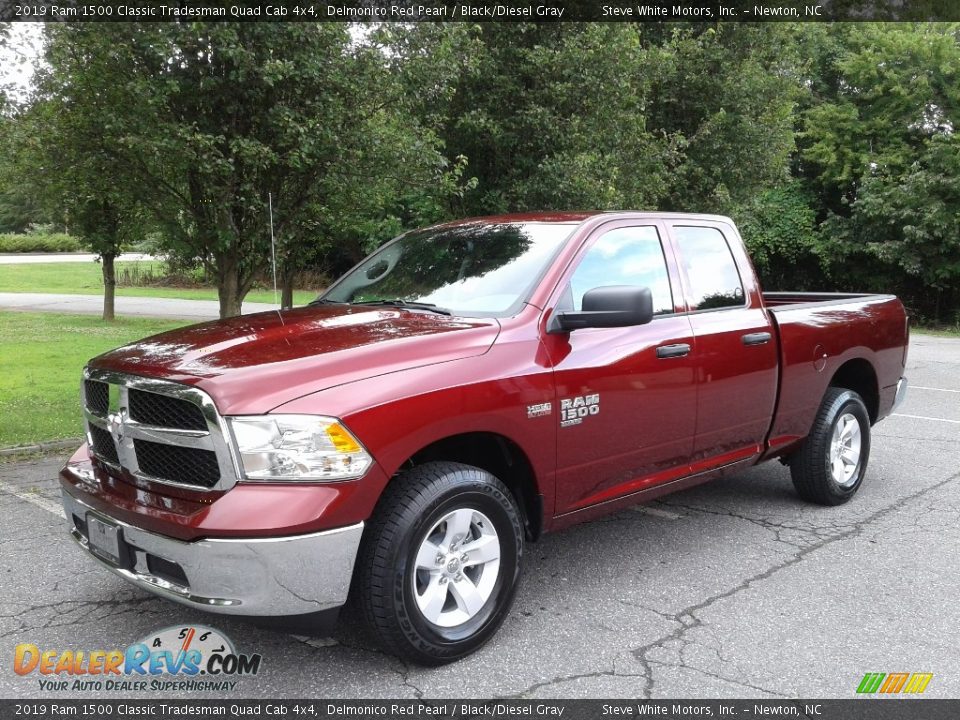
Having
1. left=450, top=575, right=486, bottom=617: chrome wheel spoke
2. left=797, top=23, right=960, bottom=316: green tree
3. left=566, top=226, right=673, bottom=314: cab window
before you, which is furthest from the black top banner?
left=450, top=575, right=486, bottom=617: chrome wheel spoke

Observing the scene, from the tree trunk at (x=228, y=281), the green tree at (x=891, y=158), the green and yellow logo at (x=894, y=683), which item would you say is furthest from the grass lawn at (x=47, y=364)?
the green tree at (x=891, y=158)

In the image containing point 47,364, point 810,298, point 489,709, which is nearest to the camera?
point 489,709

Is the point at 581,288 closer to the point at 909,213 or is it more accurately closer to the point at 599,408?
the point at 599,408

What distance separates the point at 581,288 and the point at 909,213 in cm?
1939

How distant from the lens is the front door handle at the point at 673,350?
4.28 m

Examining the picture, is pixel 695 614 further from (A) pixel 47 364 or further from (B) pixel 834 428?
(A) pixel 47 364

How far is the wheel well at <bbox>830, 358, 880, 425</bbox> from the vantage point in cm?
596

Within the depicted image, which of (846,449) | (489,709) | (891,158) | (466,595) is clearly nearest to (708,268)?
(846,449)

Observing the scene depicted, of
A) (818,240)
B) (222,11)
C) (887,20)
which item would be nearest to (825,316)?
(222,11)

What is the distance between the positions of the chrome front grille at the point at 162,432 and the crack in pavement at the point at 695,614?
1.42m

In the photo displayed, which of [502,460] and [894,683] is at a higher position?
[502,460]

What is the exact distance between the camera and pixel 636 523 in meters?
5.30

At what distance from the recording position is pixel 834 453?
5594 millimetres

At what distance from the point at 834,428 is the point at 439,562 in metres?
3.31
